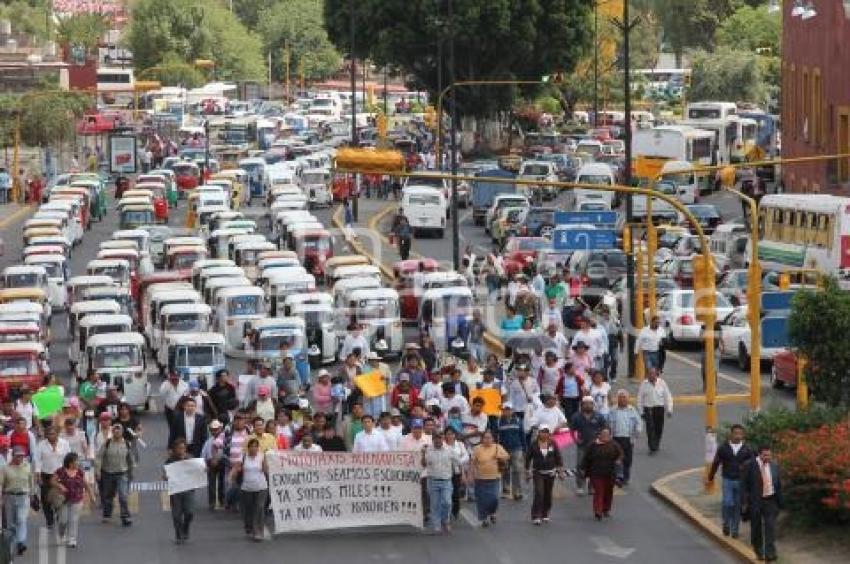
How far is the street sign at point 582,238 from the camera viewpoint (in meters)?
55.9

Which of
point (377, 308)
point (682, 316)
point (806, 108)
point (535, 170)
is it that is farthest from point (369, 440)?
point (535, 170)

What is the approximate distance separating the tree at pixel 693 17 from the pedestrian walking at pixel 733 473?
129m

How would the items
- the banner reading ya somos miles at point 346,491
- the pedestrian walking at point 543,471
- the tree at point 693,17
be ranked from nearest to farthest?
the banner reading ya somos miles at point 346,491 < the pedestrian walking at point 543,471 < the tree at point 693,17

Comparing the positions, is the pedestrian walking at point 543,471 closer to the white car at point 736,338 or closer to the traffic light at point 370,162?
the traffic light at point 370,162

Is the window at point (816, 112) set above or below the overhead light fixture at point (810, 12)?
below

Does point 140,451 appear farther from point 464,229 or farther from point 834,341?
point 464,229

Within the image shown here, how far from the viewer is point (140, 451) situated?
1502 inches

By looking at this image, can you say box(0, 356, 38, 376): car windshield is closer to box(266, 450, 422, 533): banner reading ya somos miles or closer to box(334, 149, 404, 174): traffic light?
box(334, 149, 404, 174): traffic light

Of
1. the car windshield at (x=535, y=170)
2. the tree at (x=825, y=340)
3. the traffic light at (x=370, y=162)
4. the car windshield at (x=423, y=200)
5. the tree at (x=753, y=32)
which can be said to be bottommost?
the car windshield at (x=423, y=200)

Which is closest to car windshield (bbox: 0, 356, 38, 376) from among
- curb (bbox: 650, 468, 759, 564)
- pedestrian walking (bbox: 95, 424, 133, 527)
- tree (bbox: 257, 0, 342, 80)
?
pedestrian walking (bbox: 95, 424, 133, 527)

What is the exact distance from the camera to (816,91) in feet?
265

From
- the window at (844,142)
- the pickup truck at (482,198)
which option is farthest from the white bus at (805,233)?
the pickup truck at (482,198)

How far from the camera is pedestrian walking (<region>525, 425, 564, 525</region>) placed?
104 feet

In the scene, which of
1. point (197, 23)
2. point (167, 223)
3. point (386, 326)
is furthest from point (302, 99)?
point (386, 326)
